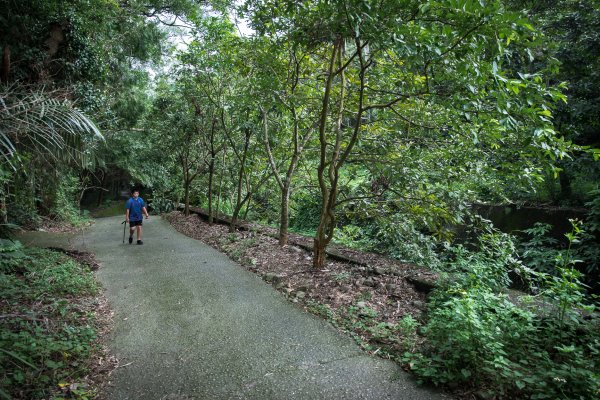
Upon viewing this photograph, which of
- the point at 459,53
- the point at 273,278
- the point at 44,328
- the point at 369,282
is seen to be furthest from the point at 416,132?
the point at 44,328

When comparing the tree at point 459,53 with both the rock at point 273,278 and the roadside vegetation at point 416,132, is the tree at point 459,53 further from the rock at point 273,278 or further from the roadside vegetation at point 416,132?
the rock at point 273,278

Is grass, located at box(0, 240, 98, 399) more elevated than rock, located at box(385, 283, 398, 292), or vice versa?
rock, located at box(385, 283, 398, 292)

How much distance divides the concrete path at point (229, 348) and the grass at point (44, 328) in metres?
0.32

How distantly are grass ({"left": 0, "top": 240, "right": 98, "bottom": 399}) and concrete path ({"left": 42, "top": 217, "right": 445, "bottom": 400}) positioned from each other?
0.32 m

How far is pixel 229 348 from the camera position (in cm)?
368

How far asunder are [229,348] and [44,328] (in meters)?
1.94

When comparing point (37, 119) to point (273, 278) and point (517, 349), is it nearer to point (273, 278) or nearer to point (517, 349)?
point (273, 278)

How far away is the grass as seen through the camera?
278cm

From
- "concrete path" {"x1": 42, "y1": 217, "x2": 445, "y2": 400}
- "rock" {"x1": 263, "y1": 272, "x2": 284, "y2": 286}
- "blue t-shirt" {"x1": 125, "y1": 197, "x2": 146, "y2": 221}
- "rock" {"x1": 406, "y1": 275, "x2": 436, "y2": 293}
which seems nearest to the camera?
"concrete path" {"x1": 42, "y1": 217, "x2": 445, "y2": 400}

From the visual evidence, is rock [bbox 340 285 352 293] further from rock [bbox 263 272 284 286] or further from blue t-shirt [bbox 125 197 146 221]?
blue t-shirt [bbox 125 197 146 221]

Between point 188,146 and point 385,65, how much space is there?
1075 cm

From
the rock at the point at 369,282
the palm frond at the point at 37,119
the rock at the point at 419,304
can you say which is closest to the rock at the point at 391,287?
the rock at the point at 369,282

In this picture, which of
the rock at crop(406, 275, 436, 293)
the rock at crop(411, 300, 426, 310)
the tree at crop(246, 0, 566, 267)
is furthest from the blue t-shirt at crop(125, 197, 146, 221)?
the rock at crop(411, 300, 426, 310)

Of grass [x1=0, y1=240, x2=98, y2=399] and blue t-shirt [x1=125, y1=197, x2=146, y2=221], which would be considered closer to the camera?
grass [x1=0, y1=240, x2=98, y2=399]
